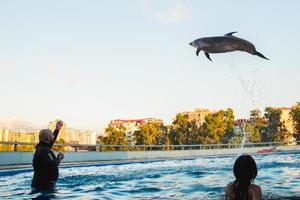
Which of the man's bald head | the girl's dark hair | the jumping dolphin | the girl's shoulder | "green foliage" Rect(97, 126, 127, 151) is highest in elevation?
"green foliage" Rect(97, 126, 127, 151)

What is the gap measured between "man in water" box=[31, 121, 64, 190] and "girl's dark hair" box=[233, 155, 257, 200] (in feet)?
14.9

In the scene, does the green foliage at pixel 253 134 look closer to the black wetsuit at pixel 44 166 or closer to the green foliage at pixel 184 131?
the green foliage at pixel 184 131

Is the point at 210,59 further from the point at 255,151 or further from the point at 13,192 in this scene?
the point at 255,151

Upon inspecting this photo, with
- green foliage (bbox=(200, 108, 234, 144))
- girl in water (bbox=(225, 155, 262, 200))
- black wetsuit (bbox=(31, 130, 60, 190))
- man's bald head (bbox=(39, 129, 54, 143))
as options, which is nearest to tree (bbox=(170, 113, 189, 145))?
green foliage (bbox=(200, 108, 234, 144))

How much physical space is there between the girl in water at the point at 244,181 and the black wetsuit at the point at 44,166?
4558 millimetres

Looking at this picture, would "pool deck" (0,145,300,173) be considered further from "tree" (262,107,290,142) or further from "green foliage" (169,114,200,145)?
"tree" (262,107,290,142)

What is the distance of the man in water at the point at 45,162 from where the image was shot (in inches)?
309

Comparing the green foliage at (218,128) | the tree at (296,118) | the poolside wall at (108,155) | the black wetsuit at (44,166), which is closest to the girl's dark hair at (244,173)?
the black wetsuit at (44,166)

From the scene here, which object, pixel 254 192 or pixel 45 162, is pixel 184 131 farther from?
pixel 254 192

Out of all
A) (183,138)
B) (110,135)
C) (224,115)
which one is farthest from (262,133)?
(110,135)

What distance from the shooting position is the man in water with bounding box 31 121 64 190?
7859 mm

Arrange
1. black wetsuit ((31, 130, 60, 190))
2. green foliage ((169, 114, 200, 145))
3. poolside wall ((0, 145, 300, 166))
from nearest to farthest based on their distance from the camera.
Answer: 1. black wetsuit ((31, 130, 60, 190))
2. poolside wall ((0, 145, 300, 166))
3. green foliage ((169, 114, 200, 145))

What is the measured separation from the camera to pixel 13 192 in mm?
9141

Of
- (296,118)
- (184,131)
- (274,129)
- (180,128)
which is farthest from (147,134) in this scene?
(296,118)
